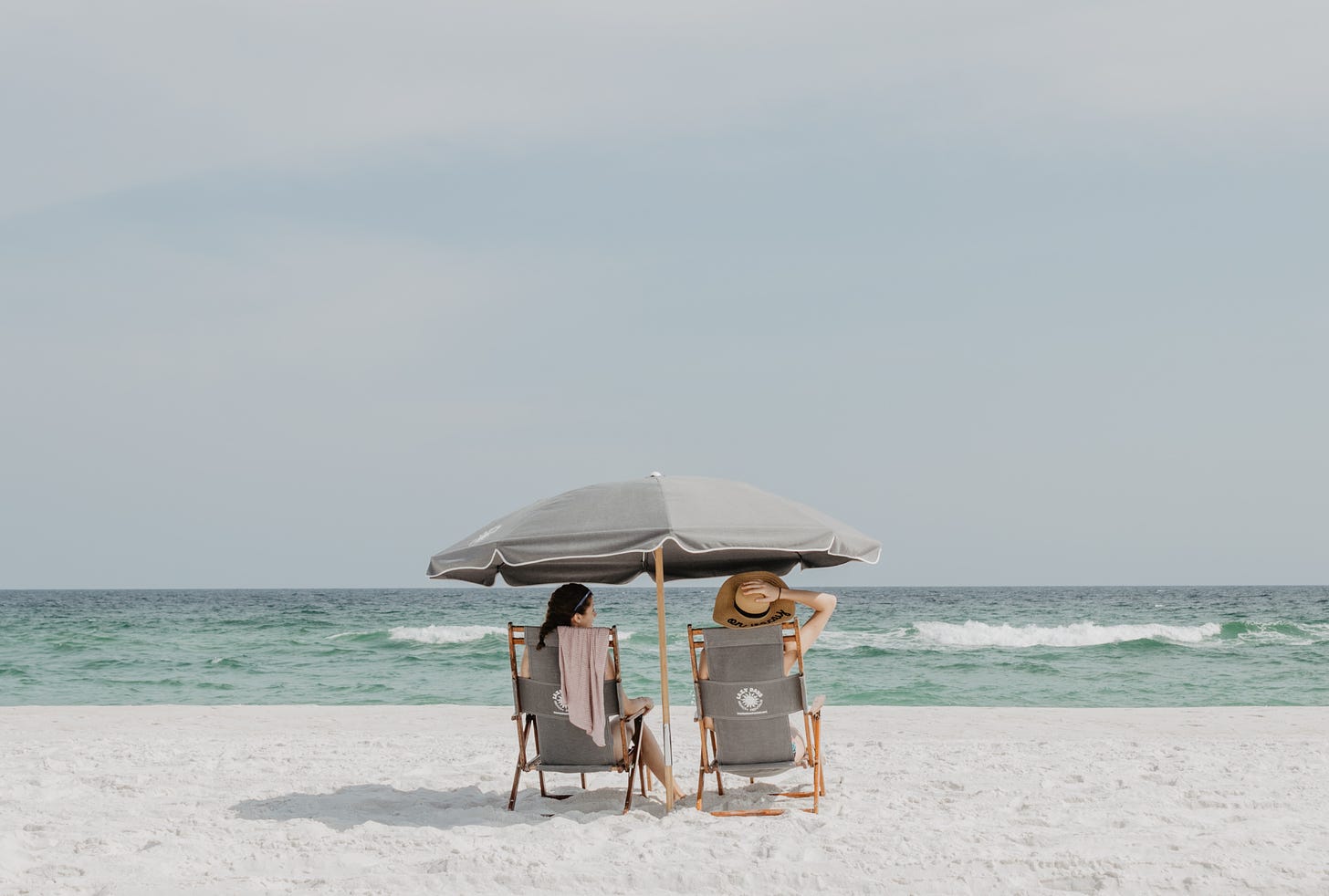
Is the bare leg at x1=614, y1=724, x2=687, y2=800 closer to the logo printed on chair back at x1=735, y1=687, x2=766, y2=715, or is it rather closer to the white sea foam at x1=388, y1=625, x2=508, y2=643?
the logo printed on chair back at x1=735, y1=687, x2=766, y2=715

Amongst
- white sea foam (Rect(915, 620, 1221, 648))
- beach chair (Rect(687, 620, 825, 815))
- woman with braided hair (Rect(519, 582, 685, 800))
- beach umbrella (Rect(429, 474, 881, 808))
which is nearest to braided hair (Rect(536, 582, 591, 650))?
woman with braided hair (Rect(519, 582, 685, 800))

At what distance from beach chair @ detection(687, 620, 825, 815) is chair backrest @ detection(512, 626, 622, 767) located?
44 centimetres

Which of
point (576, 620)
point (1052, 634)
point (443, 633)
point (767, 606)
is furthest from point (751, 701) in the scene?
point (1052, 634)

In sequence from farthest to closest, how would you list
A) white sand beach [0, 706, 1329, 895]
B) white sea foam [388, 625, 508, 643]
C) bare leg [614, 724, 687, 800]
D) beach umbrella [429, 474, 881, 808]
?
white sea foam [388, 625, 508, 643], bare leg [614, 724, 687, 800], beach umbrella [429, 474, 881, 808], white sand beach [0, 706, 1329, 895]

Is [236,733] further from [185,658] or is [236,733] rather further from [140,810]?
[185,658]

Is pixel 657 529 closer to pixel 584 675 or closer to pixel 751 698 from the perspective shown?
pixel 584 675

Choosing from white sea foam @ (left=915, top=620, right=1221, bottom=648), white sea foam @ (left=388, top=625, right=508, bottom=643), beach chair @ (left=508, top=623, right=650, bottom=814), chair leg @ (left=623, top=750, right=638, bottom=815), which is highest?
beach chair @ (left=508, top=623, right=650, bottom=814)

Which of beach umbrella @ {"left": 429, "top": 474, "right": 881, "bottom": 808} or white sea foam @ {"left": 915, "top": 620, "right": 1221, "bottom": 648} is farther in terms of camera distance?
white sea foam @ {"left": 915, "top": 620, "right": 1221, "bottom": 648}

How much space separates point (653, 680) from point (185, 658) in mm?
10623

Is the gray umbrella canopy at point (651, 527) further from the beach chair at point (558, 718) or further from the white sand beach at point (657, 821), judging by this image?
the white sand beach at point (657, 821)

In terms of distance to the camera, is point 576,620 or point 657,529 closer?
point 657,529

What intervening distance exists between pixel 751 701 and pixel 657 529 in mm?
1171

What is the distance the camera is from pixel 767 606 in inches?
219

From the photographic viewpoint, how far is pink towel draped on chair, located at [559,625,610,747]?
5.30m
